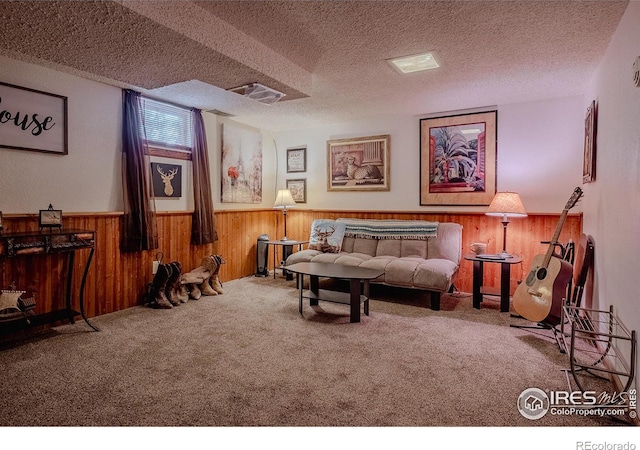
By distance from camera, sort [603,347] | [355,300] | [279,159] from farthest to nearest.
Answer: [279,159], [355,300], [603,347]

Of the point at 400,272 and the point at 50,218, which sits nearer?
the point at 50,218

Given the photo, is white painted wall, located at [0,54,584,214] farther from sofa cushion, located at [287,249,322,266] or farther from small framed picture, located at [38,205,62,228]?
sofa cushion, located at [287,249,322,266]

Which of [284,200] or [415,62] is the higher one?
[415,62]

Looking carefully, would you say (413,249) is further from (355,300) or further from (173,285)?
(173,285)

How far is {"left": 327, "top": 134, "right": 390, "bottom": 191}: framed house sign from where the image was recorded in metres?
5.24

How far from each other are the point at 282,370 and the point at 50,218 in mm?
2312

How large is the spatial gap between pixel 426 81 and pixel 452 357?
2.57 metres

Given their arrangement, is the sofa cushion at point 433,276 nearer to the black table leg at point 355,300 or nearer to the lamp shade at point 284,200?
the black table leg at point 355,300

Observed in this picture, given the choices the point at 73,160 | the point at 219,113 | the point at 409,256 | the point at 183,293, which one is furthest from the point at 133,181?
the point at 409,256

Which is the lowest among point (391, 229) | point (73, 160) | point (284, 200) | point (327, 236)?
point (327, 236)

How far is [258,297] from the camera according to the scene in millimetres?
4293

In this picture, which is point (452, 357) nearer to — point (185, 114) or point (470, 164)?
point (470, 164)

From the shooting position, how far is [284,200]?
5.55 meters

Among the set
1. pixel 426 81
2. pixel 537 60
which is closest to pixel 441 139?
pixel 426 81
